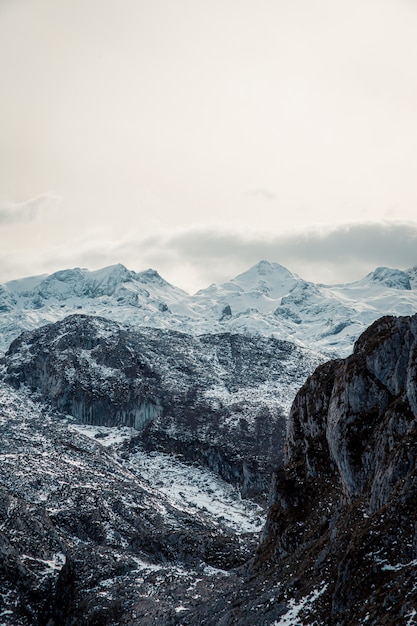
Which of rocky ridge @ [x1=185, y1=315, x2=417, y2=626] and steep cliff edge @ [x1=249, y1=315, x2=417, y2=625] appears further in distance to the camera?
rocky ridge @ [x1=185, y1=315, x2=417, y2=626]

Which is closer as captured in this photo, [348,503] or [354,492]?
[354,492]

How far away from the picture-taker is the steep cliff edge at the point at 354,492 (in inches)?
2726

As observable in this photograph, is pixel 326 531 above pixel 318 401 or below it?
below

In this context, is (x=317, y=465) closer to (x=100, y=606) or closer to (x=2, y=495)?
(x=100, y=606)

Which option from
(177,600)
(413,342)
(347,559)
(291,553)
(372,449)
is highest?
(413,342)

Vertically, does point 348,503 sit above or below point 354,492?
below

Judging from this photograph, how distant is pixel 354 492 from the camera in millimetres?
98688

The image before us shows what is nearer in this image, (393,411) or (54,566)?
(393,411)

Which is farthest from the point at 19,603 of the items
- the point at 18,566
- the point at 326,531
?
the point at 326,531

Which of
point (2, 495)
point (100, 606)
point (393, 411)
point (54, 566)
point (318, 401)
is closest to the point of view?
point (393, 411)

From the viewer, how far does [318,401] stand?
12356cm

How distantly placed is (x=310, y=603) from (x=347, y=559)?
7.63m

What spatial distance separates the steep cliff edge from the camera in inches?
2726

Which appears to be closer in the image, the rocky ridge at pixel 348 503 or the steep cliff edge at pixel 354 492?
the steep cliff edge at pixel 354 492
